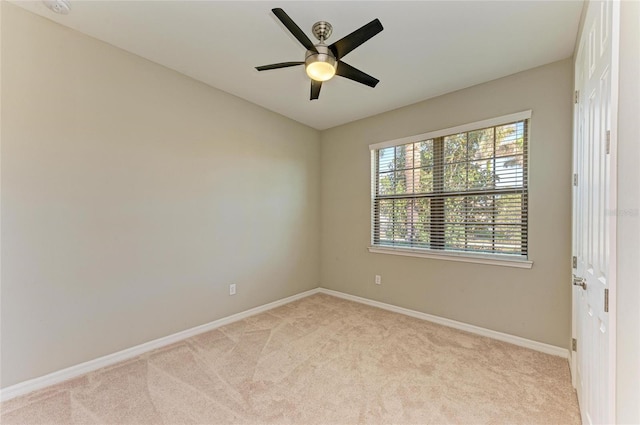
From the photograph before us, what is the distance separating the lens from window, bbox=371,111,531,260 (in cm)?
266

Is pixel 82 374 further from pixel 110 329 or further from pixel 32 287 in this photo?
pixel 32 287

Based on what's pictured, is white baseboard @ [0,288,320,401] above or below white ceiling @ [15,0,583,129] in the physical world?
below

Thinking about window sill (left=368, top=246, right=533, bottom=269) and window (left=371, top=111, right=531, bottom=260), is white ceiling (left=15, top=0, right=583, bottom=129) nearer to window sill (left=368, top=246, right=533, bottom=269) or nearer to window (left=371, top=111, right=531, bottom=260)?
window (left=371, top=111, right=531, bottom=260)

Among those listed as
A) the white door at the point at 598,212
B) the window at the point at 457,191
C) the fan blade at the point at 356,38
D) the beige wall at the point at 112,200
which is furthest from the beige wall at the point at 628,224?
the beige wall at the point at 112,200

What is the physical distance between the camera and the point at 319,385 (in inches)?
77.0

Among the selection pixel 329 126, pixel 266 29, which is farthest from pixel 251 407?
pixel 329 126

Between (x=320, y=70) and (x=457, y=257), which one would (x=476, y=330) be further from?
(x=320, y=70)

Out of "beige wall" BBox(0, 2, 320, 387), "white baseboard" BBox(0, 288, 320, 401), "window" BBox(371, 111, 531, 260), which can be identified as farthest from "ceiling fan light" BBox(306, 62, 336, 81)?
"white baseboard" BBox(0, 288, 320, 401)

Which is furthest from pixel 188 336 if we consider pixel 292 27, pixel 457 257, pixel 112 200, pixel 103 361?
pixel 457 257

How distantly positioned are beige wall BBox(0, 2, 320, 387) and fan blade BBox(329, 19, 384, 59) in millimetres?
1776

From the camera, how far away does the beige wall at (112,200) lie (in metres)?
1.88

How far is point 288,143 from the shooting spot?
386cm

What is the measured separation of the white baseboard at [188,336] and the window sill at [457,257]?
691mm

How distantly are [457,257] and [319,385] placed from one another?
1988mm
